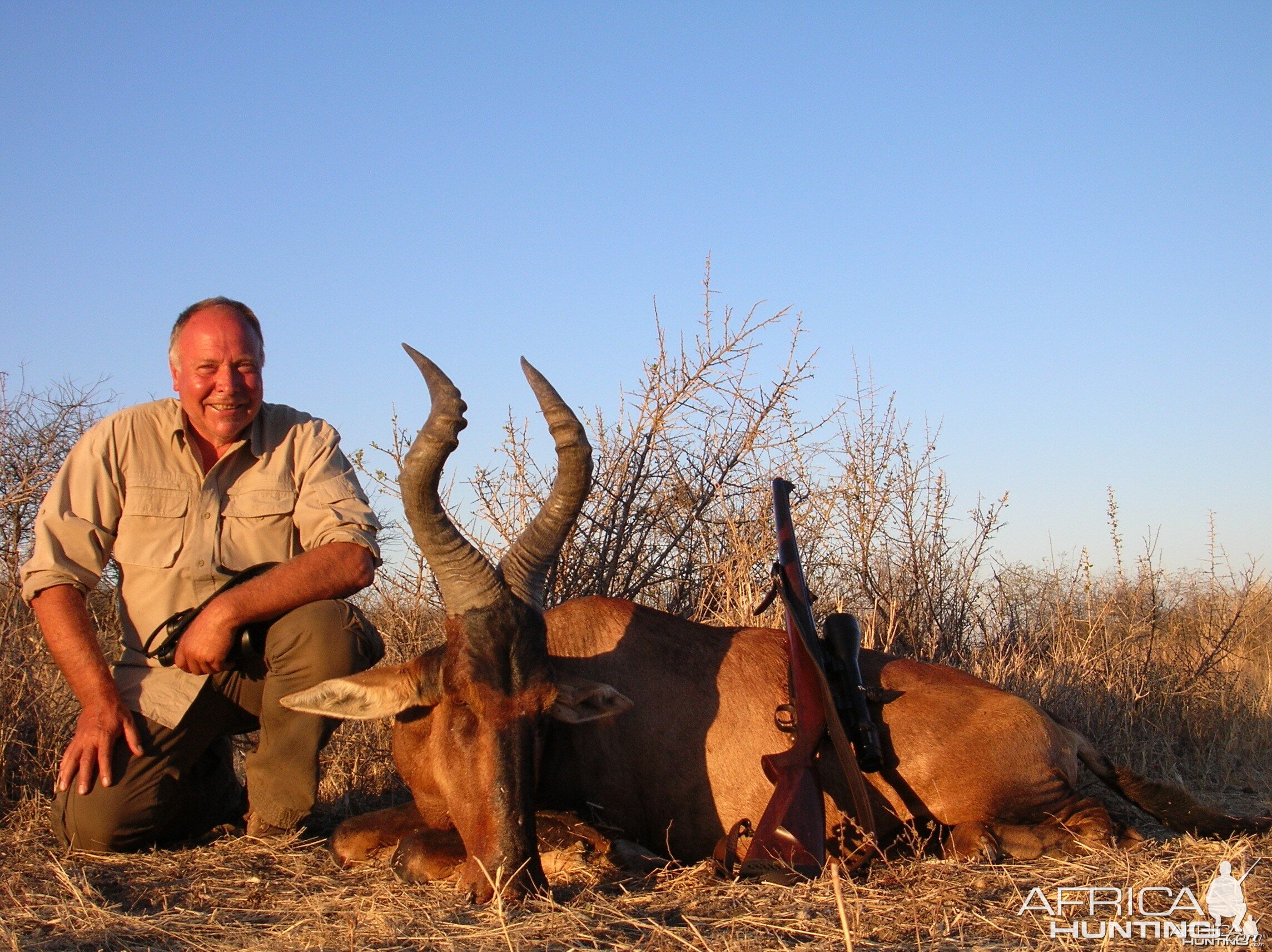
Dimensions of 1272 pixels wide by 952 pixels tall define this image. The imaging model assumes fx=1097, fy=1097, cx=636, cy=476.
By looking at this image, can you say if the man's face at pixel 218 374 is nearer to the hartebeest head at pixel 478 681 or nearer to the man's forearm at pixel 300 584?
the man's forearm at pixel 300 584

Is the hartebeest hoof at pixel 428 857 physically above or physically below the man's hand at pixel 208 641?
below

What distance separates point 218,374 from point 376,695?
2.20 meters

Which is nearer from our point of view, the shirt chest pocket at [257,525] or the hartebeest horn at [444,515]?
the hartebeest horn at [444,515]

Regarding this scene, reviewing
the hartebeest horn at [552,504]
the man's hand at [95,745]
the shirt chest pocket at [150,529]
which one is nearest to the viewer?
the hartebeest horn at [552,504]

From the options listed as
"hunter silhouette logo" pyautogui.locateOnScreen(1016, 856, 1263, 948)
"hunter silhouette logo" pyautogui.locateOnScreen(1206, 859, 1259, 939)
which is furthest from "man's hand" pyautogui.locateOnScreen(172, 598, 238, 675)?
"hunter silhouette logo" pyautogui.locateOnScreen(1206, 859, 1259, 939)

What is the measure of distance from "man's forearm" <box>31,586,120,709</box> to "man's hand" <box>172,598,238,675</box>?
0.37m

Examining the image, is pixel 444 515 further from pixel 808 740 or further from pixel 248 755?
pixel 248 755

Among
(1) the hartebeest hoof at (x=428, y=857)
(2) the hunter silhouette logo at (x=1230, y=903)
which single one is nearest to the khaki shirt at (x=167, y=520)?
(1) the hartebeest hoof at (x=428, y=857)

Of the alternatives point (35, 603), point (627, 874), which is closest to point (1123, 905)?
point (627, 874)

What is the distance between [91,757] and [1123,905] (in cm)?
463

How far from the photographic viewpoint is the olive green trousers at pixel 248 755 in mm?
5402

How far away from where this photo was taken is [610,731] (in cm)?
520

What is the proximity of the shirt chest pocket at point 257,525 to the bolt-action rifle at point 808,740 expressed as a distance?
2.64 meters

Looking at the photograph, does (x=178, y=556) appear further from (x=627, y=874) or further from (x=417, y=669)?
(x=627, y=874)
